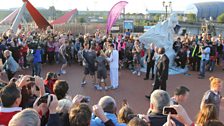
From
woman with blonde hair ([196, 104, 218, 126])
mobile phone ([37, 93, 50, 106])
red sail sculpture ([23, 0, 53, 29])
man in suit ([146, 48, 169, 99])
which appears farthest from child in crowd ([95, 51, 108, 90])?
red sail sculpture ([23, 0, 53, 29])

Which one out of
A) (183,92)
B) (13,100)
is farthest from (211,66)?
(13,100)

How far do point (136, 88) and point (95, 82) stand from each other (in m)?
1.62

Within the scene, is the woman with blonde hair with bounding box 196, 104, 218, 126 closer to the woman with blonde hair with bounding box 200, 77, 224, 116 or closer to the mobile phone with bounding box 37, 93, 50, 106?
the woman with blonde hair with bounding box 200, 77, 224, 116

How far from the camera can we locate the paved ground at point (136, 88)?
916 centimetres

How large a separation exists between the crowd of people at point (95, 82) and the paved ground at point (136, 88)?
40 centimetres

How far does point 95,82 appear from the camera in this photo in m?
11.4

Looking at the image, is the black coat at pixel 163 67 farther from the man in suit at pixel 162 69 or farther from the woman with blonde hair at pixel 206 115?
the woman with blonde hair at pixel 206 115

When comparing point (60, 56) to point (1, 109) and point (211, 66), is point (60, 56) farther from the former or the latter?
point (1, 109)

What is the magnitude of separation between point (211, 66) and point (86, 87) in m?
6.60

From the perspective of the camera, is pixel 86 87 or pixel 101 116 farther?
pixel 86 87

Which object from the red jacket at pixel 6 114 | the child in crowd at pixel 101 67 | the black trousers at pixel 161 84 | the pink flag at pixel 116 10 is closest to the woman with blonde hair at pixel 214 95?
the black trousers at pixel 161 84

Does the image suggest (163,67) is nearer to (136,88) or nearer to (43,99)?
(136,88)

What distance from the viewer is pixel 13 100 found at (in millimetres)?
3596

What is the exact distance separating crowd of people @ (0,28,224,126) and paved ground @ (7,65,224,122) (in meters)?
0.40
